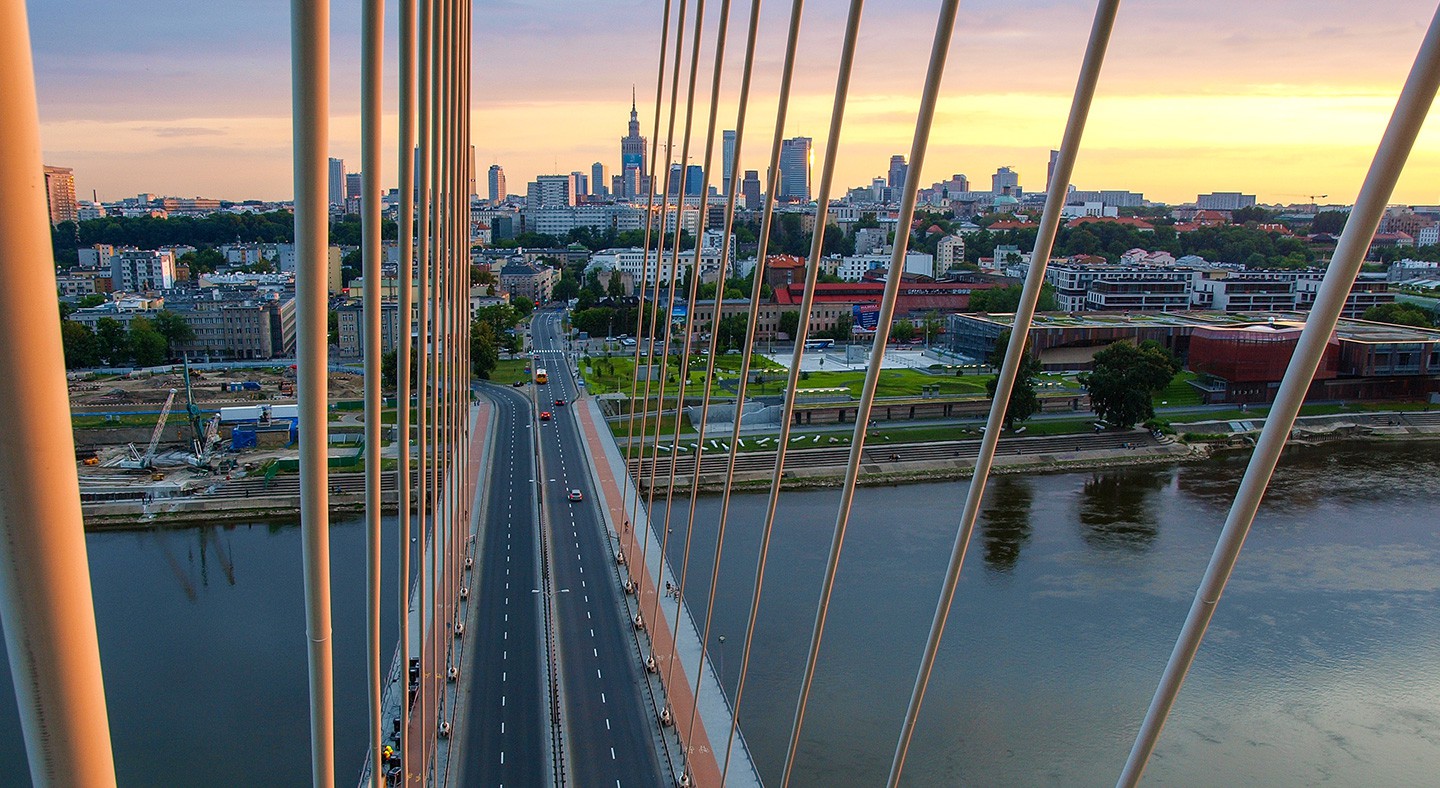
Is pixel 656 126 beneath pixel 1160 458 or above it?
above

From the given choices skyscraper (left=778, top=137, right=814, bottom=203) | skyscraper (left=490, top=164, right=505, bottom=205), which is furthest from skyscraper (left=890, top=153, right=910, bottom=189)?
skyscraper (left=490, top=164, right=505, bottom=205)

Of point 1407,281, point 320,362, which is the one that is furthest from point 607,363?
point 1407,281

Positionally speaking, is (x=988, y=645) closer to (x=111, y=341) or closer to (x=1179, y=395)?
(x=1179, y=395)

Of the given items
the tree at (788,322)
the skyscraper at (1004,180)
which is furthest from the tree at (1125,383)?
the skyscraper at (1004,180)

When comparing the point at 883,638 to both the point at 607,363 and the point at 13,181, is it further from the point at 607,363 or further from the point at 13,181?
the point at 607,363

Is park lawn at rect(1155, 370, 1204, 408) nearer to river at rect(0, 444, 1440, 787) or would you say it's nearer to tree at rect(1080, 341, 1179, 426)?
tree at rect(1080, 341, 1179, 426)

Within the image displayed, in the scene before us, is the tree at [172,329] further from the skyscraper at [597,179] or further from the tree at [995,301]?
the skyscraper at [597,179]
